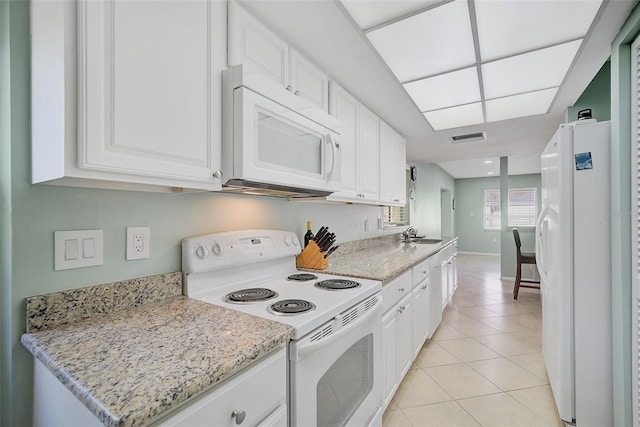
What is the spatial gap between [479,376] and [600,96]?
2531 mm

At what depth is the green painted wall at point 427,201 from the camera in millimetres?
5305

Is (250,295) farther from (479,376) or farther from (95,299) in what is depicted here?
(479,376)

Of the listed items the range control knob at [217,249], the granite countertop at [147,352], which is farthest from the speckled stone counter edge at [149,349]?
the range control knob at [217,249]

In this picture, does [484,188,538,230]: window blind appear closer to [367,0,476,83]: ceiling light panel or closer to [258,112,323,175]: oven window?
[367,0,476,83]: ceiling light panel

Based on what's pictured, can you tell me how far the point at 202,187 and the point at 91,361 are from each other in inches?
23.3

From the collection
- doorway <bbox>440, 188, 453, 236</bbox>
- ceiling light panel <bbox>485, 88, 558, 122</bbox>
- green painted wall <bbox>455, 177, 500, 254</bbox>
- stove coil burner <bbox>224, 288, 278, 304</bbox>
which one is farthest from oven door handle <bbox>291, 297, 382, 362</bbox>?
green painted wall <bbox>455, 177, 500, 254</bbox>

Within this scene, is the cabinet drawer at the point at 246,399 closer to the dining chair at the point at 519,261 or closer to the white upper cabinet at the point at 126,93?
the white upper cabinet at the point at 126,93

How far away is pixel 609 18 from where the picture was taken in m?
1.47

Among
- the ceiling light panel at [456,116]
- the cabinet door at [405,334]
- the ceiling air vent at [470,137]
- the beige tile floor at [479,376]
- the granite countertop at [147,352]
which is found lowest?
the beige tile floor at [479,376]

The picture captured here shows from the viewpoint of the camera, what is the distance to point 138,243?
3.67ft

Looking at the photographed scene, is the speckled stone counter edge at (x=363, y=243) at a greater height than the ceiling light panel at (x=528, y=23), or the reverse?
the ceiling light panel at (x=528, y=23)

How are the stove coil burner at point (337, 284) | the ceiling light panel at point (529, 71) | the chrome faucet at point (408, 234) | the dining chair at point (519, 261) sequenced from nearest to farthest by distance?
the stove coil burner at point (337, 284) → the ceiling light panel at point (529, 71) → the chrome faucet at point (408, 234) → the dining chair at point (519, 261)

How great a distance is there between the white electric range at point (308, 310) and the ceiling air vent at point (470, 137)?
2815mm

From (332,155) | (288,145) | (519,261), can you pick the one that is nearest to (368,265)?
(332,155)
